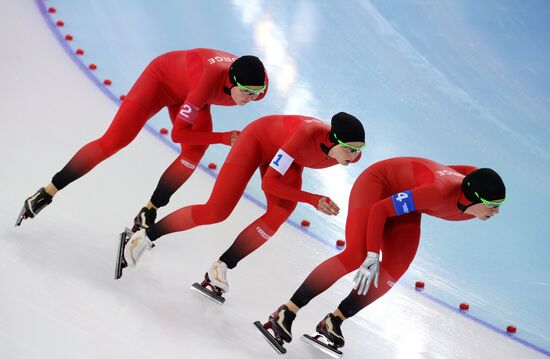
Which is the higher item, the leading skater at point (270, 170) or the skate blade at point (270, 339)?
the leading skater at point (270, 170)

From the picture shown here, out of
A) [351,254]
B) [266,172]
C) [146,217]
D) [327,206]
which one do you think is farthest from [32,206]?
[351,254]

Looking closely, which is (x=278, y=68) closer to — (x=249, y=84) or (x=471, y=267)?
(x=471, y=267)

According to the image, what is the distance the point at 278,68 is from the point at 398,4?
2.26 metres

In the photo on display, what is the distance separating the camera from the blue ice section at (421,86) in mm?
6168

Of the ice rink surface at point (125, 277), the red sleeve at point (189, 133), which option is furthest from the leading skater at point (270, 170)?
the ice rink surface at point (125, 277)

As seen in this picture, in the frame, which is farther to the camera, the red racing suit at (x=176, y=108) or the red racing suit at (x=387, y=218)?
the red racing suit at (x=176, y=108)

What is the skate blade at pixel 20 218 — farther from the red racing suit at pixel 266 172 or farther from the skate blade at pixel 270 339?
the skate blade at pixel 270 339

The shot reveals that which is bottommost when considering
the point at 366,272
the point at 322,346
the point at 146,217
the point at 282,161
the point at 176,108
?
the point at 322,346

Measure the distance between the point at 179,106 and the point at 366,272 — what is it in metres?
1.76

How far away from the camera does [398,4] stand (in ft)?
32.3

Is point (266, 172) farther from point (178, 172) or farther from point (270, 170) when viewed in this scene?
point (178, 172)

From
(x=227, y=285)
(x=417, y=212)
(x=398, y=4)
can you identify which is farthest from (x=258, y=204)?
(x=398, y=4)

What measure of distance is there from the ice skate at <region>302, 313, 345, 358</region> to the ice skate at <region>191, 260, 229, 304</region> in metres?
0.58

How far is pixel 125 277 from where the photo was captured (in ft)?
16.1
